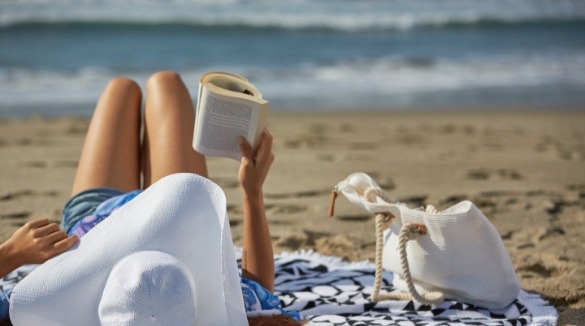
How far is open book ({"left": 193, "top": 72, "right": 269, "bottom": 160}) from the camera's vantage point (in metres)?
2.42

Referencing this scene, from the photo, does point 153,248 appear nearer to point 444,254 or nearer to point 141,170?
point 444,254

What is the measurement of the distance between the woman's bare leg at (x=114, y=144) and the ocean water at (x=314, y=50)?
15.7 ft

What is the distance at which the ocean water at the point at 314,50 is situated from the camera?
30.6 feet

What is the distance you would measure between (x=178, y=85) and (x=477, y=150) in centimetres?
337

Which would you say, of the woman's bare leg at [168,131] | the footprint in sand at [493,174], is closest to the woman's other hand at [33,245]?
the woman's bare leg at [168,131]

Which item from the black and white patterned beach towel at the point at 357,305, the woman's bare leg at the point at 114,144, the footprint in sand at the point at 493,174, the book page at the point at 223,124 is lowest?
the black and white patterned beach towel at the point at 357,305

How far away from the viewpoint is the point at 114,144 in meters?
3.32

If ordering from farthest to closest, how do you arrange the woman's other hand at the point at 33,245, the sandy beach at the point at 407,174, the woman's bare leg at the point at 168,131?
the sandy beach at the point at 407,174
the woman's bare leg at the point at 168,131
the woman's other hand at the point at 33,245

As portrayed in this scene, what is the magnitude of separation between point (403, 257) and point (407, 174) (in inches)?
101

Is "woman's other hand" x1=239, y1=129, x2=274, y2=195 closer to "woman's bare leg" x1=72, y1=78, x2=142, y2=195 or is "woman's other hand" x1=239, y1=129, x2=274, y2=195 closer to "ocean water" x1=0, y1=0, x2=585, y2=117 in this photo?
"woman's bare leg" x1=72, y1=78, x2=142, y2=195

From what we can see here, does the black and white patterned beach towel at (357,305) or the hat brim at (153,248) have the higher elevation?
the hat brim at (153,248)

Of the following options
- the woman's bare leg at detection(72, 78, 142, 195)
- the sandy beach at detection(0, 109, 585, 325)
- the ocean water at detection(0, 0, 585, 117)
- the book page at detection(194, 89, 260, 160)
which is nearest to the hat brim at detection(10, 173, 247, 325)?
the book page at detection(194, 89, 260, 160)

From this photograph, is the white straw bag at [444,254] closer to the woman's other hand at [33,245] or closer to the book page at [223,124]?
the book page at [223,124]

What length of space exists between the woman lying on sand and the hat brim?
0.14m
